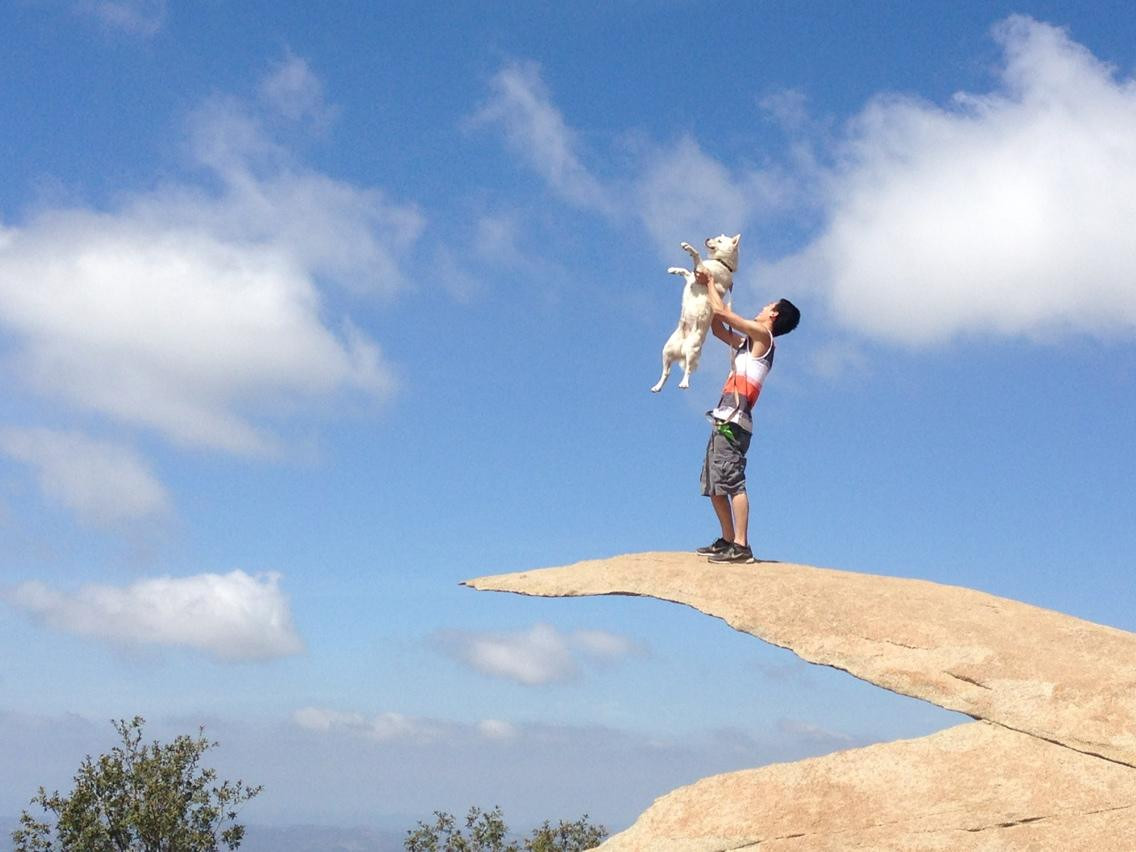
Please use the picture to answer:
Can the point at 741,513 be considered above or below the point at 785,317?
below

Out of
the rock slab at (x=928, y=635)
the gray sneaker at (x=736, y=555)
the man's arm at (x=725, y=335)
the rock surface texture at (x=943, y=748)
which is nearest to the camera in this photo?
the rock surface texture at (x=943, y=748)

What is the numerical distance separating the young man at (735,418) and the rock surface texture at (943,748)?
1154 millimetres

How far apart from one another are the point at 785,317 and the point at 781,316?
0.05 m

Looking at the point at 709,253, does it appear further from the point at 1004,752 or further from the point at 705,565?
the point at 1004,752

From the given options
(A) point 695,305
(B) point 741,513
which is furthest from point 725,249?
(B) point 741,513

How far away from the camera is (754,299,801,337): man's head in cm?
1237

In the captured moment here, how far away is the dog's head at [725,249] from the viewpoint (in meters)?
12.2

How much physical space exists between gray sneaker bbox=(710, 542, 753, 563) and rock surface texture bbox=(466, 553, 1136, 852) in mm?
847

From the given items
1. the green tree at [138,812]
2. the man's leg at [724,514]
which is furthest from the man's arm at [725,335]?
the green tree at [138,812]

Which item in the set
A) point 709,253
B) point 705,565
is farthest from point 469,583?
point 709,253

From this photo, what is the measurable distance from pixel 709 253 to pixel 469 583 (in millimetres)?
4439

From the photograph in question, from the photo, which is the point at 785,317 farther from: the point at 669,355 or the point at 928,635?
the point at 928,635

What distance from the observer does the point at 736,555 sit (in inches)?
459

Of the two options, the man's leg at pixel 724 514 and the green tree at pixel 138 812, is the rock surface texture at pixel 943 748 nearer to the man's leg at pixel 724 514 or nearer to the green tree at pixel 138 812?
the man's leg at pixel 724 514
